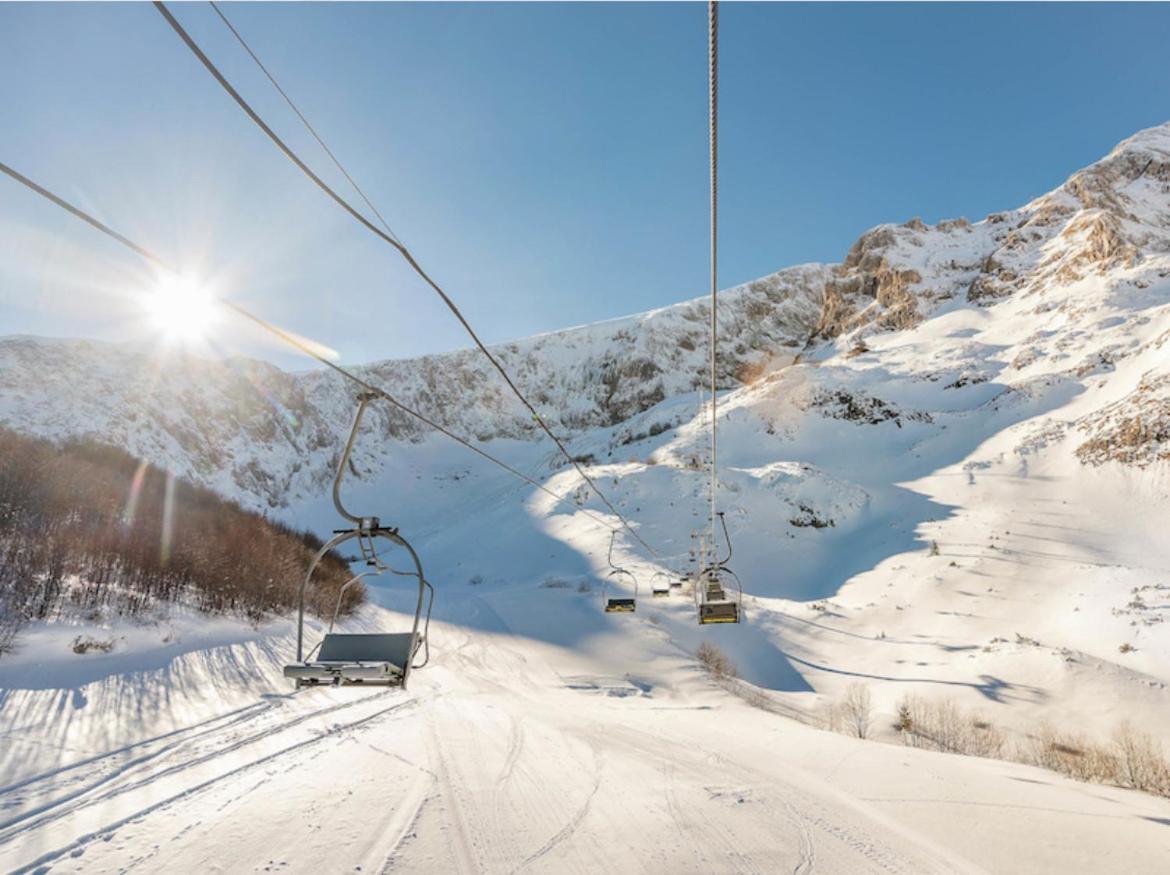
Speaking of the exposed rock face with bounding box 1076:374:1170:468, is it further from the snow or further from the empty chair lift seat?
the empty chair lift seat

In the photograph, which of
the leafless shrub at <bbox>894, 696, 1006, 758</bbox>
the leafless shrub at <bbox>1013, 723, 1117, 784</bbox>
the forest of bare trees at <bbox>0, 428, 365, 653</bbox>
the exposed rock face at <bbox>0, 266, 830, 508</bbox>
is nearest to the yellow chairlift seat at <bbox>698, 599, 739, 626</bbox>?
the leafless shrub at <bbox>894, 696, 1006, 758</bbox>

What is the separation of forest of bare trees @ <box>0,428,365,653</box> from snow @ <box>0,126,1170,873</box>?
1.89 m

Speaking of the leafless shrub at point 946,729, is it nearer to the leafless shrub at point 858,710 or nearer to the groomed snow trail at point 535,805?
the leafless shrub at point 858,710

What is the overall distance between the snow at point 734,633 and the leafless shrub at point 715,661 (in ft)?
2.97

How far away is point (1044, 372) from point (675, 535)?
3646 cm

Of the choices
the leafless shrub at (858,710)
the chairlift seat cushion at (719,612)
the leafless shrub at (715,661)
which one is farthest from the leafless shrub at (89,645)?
the leafless shrub at (858,710)

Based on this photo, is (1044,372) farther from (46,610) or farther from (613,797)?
(46,610)

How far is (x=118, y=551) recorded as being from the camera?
20828 mm

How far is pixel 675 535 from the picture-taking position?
44.9 meters

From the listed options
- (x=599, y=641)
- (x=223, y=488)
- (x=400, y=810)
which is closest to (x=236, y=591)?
(x=599, y=641)

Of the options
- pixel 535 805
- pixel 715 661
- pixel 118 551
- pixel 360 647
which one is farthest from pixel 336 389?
pixel 535 805

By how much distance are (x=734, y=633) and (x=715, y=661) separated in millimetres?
3756

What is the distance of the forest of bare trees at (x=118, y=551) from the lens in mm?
16953

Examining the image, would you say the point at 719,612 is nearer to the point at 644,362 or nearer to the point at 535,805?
the point at 535,805
